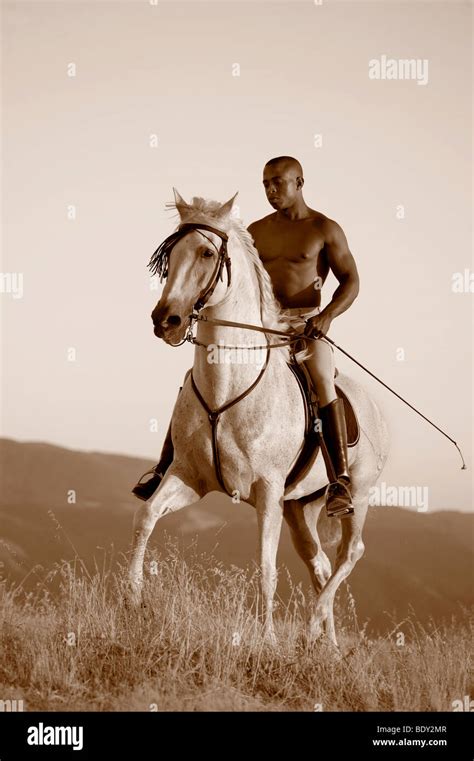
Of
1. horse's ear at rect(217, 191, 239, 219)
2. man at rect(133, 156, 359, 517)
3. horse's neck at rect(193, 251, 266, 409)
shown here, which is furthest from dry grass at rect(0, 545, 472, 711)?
horse's ear at rect(217, 191, 239, 219)

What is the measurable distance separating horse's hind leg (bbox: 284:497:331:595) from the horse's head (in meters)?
2.79

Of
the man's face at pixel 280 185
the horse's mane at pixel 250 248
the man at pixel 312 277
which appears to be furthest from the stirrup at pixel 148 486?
the man's face at pixel 280 185

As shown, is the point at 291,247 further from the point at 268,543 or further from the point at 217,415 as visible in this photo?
the point at 268,543

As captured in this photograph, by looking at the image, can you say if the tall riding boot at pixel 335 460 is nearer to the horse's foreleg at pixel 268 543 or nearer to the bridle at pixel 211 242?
the horse's foreleg at pixel 268 543

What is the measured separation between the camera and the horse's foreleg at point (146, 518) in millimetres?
8992

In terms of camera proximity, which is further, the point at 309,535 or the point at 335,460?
the point at 309,535

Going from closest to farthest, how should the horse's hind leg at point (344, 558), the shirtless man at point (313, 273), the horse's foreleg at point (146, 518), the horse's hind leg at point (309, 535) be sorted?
the horse's foreleg at point (146, 518) → the shirtless man at point (313, 273) → the horse's hind leg at point (344, 558) → the horse's hind leg at point (309, 535)

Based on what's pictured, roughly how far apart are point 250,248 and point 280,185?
0.72 meters

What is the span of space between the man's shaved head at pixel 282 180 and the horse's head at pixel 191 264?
0.86 m

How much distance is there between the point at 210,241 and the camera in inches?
350

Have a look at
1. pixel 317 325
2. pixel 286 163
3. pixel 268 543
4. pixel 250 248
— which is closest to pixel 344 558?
pixel 268 543

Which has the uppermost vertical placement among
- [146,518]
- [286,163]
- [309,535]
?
[286,163]
